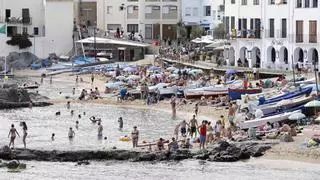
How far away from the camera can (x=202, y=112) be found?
6231 cm

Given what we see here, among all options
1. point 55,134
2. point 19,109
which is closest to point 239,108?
point 55,134

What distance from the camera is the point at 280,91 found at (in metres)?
59.9

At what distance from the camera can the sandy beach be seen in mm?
43281

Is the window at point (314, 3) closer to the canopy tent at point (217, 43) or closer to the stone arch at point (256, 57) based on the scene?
the stone arch at point (256, 57)

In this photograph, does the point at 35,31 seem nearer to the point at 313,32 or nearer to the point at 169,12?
the point at 169,12

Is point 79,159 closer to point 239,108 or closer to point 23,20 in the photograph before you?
point 239,108

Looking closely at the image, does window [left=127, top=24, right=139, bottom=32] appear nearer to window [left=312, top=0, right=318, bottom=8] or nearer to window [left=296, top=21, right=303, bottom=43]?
window [left=296, top=21, right=303, bottom=43]

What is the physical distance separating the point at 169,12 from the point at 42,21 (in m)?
15.3

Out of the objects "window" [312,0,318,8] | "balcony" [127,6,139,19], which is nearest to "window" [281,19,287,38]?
"window" [312,0,318,8]

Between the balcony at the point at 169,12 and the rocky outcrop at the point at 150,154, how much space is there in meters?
63.6

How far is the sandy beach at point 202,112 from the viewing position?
4328 cm

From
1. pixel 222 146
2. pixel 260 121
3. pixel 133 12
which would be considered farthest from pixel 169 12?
pixel 222 146

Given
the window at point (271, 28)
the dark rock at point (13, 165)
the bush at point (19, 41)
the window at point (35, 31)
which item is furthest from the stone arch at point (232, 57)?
the dark rock at point (13, 165)

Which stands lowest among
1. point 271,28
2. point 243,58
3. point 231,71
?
point 231,71
